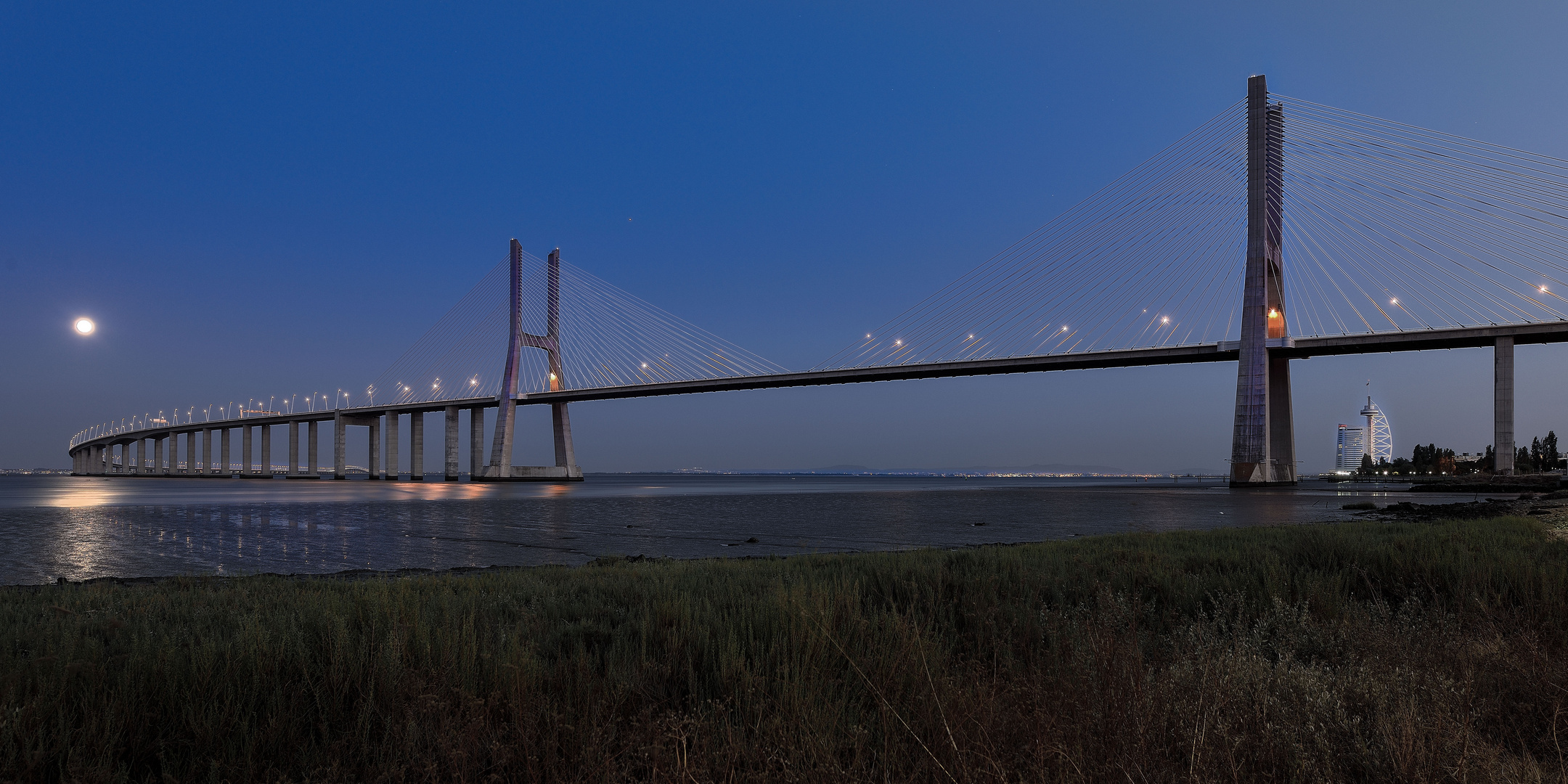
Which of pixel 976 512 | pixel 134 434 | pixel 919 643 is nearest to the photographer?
pixel 919 643

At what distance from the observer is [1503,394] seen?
45312 millimetres

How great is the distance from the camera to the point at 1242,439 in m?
47.8

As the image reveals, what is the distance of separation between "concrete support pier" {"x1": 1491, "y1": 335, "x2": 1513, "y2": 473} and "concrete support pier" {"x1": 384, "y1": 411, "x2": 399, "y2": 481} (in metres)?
95.0

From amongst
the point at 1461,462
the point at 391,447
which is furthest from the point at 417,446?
the point at 1461,462

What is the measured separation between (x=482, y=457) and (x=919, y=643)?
8312 centimetres

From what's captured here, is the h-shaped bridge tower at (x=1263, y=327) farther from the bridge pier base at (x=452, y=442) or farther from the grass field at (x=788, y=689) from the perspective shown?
the bridge pier base at (x=452, y=442)

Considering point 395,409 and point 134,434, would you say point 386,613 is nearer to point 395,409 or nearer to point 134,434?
point 395,409

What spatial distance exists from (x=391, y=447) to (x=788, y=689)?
330 feet

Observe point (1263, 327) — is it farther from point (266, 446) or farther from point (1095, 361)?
point (266, 446)

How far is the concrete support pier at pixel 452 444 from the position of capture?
80.8 m

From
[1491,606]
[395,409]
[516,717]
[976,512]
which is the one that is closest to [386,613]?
[516,717]

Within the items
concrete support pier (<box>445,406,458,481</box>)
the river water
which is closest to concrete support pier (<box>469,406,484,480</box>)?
concrete support pier (<box>445,406,458,481</box>)

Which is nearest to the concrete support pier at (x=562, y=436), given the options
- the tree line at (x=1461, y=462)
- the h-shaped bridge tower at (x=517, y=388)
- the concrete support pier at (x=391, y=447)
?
the h-shaped bridge tower at (x=517, y=388)

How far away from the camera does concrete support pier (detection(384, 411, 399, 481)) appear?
91.1 meters
